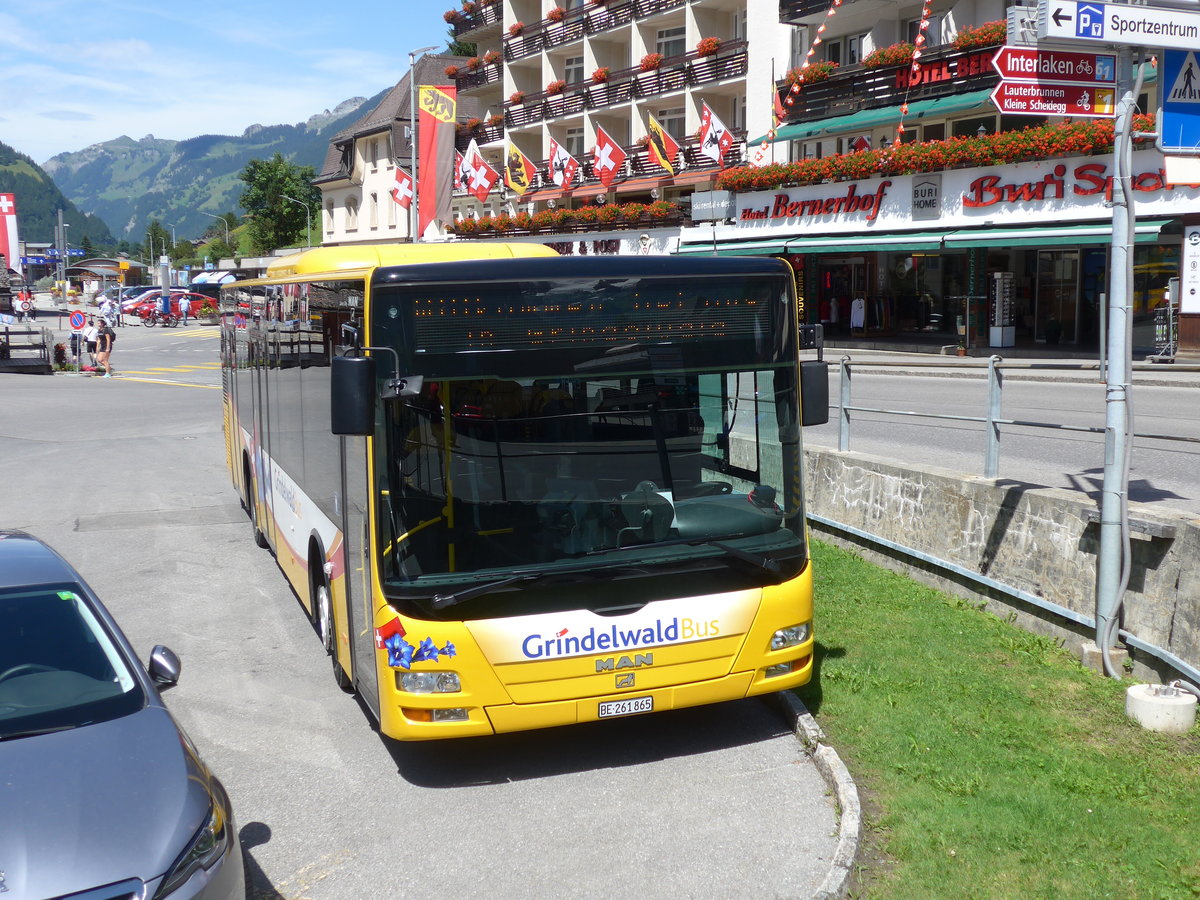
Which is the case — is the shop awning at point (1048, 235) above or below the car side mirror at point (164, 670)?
above

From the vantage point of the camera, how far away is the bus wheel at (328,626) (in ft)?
25.0

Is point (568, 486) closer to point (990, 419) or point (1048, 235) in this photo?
point (990, 419)

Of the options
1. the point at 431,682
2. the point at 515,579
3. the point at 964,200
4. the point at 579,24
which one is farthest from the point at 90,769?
the point at 579,24

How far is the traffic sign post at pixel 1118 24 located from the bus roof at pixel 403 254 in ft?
10.7

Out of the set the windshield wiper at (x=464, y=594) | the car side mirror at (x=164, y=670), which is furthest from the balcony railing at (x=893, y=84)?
the car side mirror at (x=164, y=670)

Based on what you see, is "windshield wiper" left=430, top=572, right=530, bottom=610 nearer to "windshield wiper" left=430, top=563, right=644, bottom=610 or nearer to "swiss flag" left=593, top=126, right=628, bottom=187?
"windshield wiper" left=430, top=563, right=644, bottom=610

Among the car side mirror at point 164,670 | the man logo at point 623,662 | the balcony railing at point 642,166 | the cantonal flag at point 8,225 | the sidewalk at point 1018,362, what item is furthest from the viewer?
the cantonal flag at point 8,225

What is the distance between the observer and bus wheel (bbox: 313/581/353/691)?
7625mm

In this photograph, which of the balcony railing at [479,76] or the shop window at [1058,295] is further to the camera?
the balcony railing at [479,76]

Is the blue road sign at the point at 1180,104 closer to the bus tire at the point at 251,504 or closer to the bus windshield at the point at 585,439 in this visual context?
the bus windshield at the point at 585,439

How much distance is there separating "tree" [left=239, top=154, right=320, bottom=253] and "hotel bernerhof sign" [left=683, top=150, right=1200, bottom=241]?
73346mm

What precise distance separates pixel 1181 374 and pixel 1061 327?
8845mm

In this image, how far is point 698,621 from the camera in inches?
245

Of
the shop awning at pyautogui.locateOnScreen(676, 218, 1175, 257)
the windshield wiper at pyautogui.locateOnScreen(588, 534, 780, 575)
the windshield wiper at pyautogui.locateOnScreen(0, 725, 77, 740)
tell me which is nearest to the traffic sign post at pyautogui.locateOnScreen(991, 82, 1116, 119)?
the windshield wiper at pyautogui.locateOnScreen(588, 534, 780, 575)
